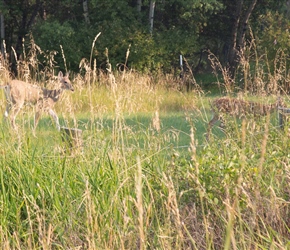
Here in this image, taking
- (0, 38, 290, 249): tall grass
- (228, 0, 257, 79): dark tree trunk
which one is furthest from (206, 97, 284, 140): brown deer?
(228, 0, 257, 79): dark tree trunk

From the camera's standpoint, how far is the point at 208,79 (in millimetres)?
30219

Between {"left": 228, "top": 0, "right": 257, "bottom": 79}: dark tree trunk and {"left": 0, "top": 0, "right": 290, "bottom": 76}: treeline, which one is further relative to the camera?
{"left": 228, "top": 0, "right": 257, "bottom": 79}: dark tree trunk

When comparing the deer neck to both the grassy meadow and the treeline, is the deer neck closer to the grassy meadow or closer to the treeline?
the grassy meadow

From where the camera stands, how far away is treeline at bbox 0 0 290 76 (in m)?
23.6

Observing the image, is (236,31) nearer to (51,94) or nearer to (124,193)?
(51,94)

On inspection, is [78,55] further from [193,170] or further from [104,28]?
[193,170]

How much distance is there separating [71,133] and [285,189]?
1.76 meters

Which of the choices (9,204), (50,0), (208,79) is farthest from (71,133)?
(50,0)

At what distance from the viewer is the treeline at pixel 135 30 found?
2356 cm

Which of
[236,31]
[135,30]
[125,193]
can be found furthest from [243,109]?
[236,31]

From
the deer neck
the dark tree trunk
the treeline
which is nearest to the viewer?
the deer neck

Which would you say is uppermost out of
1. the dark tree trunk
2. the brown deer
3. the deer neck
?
the brown deer

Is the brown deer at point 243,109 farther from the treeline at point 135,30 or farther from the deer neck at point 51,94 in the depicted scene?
the treeline at point 135,30

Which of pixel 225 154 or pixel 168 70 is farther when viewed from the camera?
pixel 168 70
